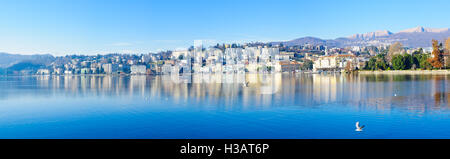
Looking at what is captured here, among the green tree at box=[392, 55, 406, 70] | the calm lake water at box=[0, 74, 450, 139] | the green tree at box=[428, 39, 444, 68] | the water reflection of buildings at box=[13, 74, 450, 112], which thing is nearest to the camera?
the calm lake water at box=[0, 74, 450, 139]

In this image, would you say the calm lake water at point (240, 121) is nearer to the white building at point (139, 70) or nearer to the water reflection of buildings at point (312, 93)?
the water reflection of buildings at point (312, 93)

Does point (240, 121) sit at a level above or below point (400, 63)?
below

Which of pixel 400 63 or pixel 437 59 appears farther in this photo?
pixel 400 63

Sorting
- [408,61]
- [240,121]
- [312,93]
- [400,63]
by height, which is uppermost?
[408,61]

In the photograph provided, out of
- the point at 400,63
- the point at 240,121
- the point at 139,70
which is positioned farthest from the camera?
the point at 139,70

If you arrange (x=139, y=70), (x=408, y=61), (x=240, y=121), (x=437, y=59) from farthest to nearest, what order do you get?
(x=139, y=70) → (x=408, y=61) → (x=437, y=59) → (x=240, y=121)

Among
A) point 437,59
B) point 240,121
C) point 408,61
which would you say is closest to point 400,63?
point 408,61

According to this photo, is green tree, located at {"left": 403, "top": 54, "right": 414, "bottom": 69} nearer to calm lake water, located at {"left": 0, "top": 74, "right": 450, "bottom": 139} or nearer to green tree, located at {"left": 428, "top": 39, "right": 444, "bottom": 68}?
green tree, located at {"left": 428, "top": 39, "right": 444, "bottom": 68}

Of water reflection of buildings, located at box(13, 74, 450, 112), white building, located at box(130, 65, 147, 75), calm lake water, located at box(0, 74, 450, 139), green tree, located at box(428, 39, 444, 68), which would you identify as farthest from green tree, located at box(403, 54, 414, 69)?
white building, located at box(130, 65, 147, 75)

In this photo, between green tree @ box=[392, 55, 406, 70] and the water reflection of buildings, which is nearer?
the water reflection of buildings

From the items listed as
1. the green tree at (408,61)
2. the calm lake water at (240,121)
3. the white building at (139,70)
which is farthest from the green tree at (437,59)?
the white building at (139,70)

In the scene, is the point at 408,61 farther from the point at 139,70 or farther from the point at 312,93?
the point at 139,70

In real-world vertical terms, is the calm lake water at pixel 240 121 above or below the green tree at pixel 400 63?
below
